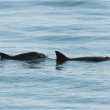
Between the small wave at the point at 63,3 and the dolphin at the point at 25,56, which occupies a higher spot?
the small wave at the point at 63,3

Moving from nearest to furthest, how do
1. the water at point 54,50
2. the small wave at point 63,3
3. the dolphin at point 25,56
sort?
the water at point 54,50 → the dolphin at point 25,56 → the small wave at point 63,3

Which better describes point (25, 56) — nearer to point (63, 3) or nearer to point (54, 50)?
point (54, 50)

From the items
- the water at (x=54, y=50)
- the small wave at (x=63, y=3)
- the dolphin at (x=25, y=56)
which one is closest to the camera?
the water at (x=54, y=50)

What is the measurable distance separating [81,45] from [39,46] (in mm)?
2234

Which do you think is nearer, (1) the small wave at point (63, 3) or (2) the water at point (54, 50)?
(2) the water at point (54, 50)

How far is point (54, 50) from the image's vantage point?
1980 cm

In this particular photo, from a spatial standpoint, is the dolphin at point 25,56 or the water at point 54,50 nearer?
the water at point 54,50

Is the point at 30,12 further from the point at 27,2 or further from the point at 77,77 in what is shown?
the point at 77,77

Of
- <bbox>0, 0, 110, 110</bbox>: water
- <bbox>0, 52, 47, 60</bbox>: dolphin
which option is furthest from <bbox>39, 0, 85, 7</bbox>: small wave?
<bbox>0, 52, 47, 60</bbox>: dolphin

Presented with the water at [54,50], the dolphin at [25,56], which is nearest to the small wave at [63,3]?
the water at [54,50]

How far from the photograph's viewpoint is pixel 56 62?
1714 centimetres

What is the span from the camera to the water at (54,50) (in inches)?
480

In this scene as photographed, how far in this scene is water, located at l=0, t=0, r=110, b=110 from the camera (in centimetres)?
1220

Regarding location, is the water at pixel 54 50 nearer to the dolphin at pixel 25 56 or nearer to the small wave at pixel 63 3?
the small wave at pixel 63 3
